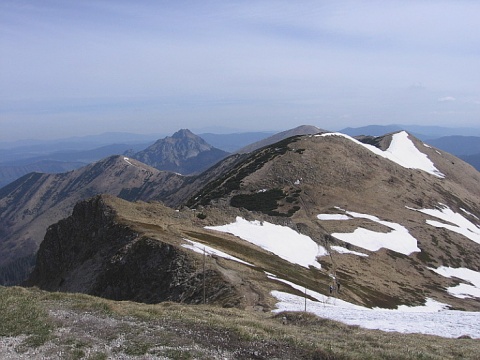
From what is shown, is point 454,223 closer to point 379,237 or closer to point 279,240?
point 379,237

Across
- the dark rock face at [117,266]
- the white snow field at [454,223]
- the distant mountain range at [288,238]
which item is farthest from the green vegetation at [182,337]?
the white snow field at [454,223]

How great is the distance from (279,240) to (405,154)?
12187 centimetres

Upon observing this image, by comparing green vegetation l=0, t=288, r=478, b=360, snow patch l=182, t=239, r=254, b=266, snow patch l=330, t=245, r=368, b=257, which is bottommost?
snow patch l=330, t=245, r=368, b=257

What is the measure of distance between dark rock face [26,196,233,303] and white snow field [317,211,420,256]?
44.3 m

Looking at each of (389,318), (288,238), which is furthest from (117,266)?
(288,238)

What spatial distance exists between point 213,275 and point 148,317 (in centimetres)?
1506

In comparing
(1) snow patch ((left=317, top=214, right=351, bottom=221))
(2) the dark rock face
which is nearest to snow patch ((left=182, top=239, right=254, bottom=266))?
(2) the dark rock face

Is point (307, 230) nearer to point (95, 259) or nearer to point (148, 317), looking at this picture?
point (95, 259)

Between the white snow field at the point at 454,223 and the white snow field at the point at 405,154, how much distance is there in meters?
30.8

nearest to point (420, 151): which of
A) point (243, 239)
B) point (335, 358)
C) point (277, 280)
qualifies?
point (243, 239)

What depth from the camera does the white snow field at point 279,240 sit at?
63656 millimetres

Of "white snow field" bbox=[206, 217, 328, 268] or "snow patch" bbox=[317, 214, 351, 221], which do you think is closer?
"white snow field" bbox=[206, 217, 328, 268]

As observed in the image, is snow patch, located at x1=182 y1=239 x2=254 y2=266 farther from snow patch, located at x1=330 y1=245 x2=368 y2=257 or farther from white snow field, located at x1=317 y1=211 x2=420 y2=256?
white snow field, located at x1=317 y1=211 x2=420 y2=256

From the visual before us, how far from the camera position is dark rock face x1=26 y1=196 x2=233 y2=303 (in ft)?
124
